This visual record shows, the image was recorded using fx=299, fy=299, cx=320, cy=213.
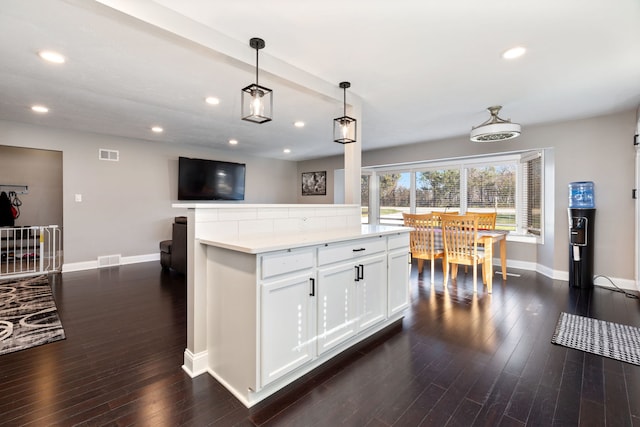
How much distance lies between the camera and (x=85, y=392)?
179 cm

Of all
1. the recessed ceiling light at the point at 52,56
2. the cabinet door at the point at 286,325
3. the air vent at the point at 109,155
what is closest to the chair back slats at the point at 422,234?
the cabinet door at the point at 286,325

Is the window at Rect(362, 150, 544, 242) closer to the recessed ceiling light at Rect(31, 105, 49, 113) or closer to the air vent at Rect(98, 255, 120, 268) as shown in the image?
the air vent at Rect(98, 255, 120, 268)

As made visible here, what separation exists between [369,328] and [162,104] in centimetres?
349

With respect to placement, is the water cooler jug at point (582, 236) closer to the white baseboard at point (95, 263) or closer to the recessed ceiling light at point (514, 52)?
the recessed ceiling light at point (514, 52)

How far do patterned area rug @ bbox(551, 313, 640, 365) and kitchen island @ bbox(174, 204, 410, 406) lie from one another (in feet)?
5.07

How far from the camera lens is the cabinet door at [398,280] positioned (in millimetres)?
2691

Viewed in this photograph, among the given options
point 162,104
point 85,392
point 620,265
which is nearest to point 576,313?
point 620,265

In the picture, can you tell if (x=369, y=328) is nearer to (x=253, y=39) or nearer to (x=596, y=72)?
(x=253, y=39)

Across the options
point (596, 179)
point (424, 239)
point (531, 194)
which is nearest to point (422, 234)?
point (424, 239)

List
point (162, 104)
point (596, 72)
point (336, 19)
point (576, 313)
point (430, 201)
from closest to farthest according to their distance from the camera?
point (336, 19)
point (596, 72)
point (576, 313)
point (162, 104)
point (430, 201)

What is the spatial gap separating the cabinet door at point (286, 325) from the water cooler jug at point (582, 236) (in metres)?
4.05

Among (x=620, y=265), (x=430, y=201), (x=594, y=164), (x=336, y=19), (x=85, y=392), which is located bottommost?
(x=85, y=392)

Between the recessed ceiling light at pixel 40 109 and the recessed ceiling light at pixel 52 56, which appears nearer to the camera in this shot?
the recessed ceiling light at pixel 52 56

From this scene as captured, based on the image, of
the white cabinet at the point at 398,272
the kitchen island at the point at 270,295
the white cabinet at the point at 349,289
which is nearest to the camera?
the kitchen island at the point at 270,295
